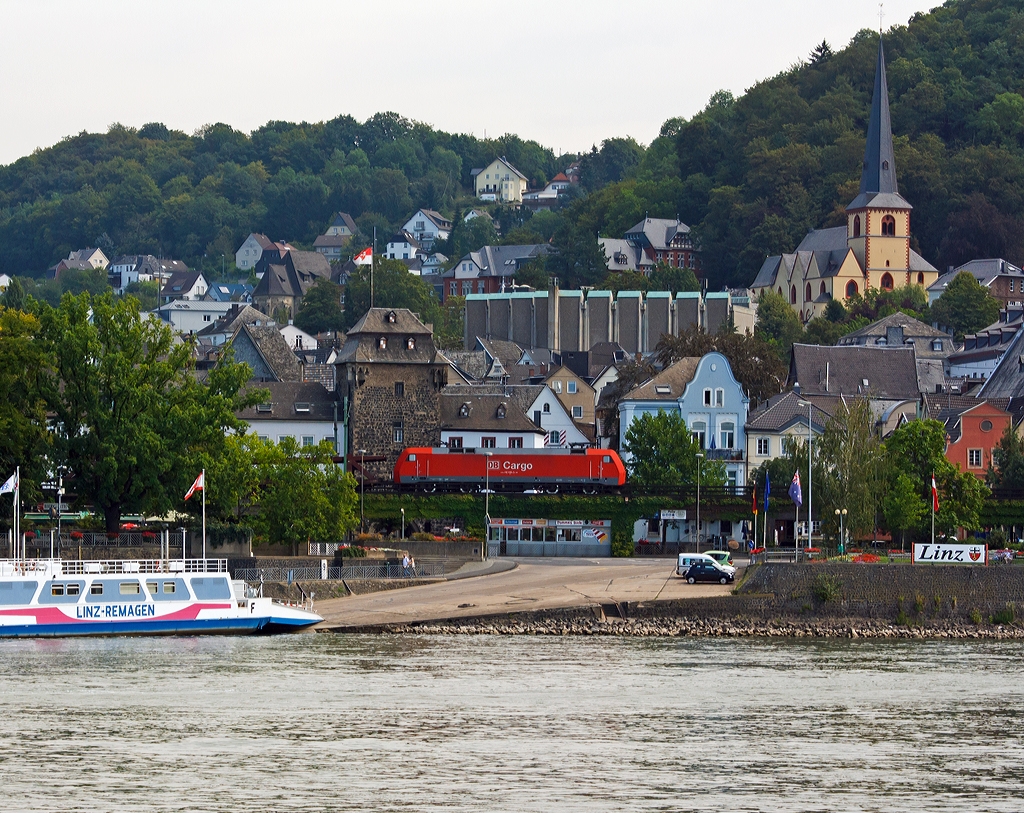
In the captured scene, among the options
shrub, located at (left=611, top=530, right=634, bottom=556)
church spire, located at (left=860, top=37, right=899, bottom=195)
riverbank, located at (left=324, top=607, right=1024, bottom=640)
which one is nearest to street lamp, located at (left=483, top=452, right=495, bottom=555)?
shrub, located at (left=611, top=530, right=634, bottom=556)

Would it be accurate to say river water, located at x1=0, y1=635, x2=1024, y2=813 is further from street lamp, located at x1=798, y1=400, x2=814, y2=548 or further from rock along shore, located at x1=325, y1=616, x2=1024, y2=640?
street lamp, located at x1=798, y1=400, x2=814, y2=548

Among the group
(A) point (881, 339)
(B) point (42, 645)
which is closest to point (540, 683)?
(B) point (42, 645)

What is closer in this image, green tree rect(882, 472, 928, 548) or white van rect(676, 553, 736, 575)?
white van rect(676, 553, 736, 575)

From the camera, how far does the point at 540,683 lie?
45812 millimetres

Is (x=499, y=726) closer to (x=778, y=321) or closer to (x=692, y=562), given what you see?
(x=692, y=562)

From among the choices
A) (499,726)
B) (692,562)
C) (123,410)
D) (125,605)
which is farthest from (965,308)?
(499,726)

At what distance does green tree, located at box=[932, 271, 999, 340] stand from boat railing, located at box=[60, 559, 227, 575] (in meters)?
104

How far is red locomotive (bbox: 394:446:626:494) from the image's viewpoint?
8344 cm

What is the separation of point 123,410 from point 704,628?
23028 millimetres

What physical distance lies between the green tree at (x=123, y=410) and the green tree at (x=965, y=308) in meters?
98.2

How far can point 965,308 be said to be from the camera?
156 meters

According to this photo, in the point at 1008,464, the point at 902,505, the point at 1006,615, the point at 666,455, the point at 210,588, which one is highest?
the point at 666,455

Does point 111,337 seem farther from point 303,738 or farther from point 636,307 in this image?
point 636,307

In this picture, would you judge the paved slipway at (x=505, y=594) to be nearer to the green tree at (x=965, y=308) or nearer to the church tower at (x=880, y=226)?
the green tree at (x=965, y=308)
